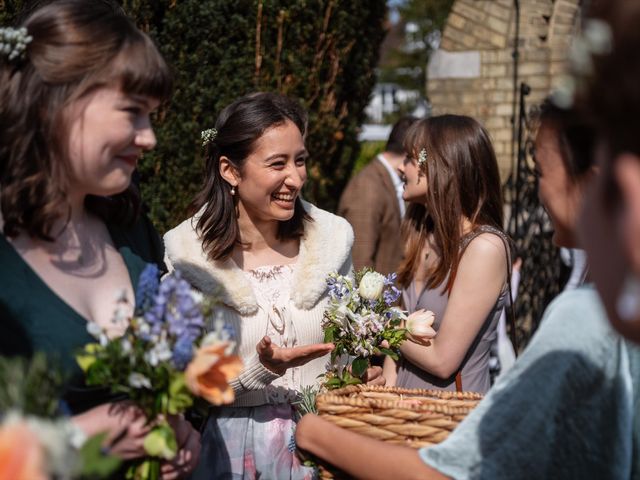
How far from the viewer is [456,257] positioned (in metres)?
3.43

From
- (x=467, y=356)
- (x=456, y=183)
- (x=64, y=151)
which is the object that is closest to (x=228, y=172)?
(x=456, y=183)

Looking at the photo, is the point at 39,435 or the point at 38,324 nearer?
the point at 39,435

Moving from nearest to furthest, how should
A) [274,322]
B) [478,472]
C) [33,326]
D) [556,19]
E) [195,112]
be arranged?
[478,472] < [33,326] < [274,322] < [195,112] < [556,19]

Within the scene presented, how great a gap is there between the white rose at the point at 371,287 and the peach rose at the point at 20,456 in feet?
5.75

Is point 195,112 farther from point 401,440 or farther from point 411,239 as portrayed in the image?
point 401,440

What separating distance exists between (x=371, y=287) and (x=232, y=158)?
937mm

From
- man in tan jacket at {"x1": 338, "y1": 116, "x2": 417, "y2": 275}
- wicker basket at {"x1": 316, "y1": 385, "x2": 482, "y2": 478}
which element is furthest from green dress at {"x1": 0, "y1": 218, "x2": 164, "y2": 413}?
man in tan jacket at {"x1": 338, "y1": 116, "x2": 417, "y2": 275}

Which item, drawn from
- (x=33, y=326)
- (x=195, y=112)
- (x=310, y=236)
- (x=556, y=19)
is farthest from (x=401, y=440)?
(x=556, y=19)

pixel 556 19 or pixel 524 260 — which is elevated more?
pixel 556 19

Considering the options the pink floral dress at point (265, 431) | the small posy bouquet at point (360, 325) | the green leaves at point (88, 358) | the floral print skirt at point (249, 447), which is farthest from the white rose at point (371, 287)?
the green leaves at point (88, 358)

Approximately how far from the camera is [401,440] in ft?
6.66

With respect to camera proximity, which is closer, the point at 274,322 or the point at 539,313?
the point at 274,322

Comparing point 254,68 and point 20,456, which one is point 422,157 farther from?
point 20,456

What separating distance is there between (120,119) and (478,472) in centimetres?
116
